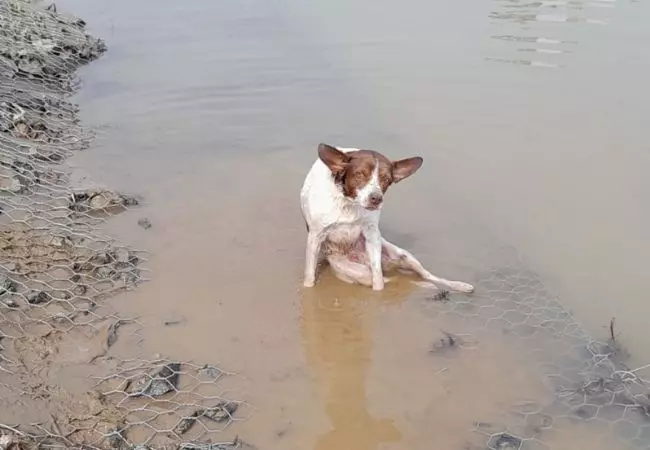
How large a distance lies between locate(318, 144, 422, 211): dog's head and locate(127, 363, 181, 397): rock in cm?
146

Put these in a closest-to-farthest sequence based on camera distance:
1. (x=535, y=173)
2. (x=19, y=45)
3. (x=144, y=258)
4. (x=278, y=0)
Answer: (x=144, y=258) < (x=535, y=173) < (x=19, y=45) < (x=278, y=0)

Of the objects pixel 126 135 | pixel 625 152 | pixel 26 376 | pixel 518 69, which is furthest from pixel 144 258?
pixel 518 69

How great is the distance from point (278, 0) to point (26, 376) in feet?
31.6

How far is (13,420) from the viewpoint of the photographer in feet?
12.1

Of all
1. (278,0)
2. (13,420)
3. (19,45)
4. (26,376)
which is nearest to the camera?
(13,420)

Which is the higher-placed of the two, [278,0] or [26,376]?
[278,0]

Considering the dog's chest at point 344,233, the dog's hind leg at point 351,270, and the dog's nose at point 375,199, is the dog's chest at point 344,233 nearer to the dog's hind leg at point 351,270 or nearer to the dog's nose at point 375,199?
the dog's hind leg at point 351,270

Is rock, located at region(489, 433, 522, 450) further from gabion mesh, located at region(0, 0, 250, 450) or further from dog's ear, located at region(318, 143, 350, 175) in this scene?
dog's ear, located at region(318, 143, 350, 175)

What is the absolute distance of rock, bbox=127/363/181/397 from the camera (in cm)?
404

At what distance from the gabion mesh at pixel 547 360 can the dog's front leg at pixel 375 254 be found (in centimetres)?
36

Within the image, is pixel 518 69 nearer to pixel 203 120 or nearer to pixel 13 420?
pixel 203 120

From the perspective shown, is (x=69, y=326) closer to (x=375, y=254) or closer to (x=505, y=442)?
(x=375, y=254)

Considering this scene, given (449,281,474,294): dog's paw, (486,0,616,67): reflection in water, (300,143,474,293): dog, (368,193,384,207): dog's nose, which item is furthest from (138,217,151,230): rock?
(486,0,616,67): reflection in water

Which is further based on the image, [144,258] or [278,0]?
[278,0]
